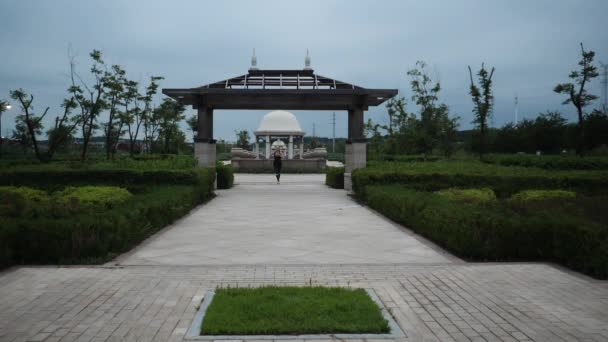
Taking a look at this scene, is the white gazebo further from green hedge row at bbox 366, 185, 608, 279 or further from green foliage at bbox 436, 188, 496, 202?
green hedge row at bbox 366, 185, 608, 279

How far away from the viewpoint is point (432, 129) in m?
31.2

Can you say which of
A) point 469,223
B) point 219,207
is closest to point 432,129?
point 219,207

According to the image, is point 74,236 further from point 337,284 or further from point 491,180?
point 491,180

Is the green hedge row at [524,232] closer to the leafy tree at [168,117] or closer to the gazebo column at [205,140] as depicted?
the gazebo column at [205,140]

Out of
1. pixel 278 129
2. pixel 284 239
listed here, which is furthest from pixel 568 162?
pixel 278 129

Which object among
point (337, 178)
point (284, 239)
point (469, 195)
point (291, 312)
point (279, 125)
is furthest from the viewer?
point (279, 125)

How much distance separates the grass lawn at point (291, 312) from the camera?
3.86m

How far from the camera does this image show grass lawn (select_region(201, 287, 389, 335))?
3863mm

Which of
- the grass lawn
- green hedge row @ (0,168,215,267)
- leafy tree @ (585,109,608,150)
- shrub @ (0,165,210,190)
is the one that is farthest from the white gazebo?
the grass lawn

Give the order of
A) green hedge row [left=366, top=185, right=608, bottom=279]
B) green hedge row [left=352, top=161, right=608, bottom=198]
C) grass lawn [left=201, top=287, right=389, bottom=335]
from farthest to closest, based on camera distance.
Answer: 1. green hedge row [left=352, top=161, right=608, bottom=198]
2. green hedge row [left=366, top=185, right=608, bottom=279]
3. grass lawn [left=201, top=287, right=389, bottom=335]

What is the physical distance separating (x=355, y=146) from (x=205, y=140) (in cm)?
529

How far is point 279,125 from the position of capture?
36312 mm

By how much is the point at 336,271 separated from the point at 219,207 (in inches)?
276

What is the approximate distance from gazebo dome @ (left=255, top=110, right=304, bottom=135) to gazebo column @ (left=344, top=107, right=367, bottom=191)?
17952 mm
